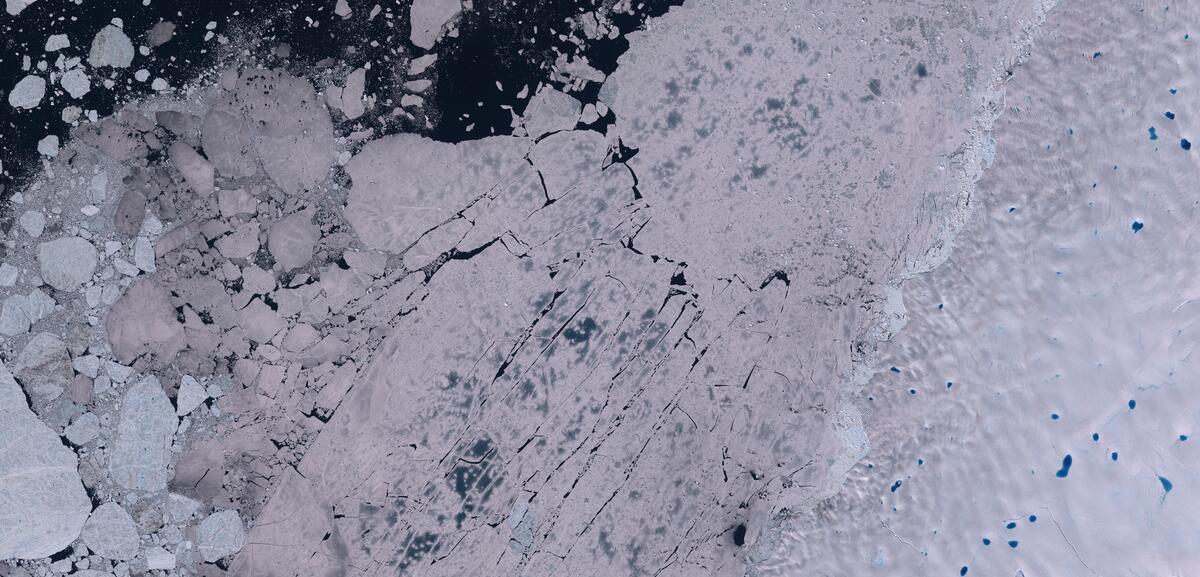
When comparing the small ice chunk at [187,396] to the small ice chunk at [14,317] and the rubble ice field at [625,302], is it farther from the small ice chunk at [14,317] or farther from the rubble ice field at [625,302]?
the small ice chunk at [14,317]

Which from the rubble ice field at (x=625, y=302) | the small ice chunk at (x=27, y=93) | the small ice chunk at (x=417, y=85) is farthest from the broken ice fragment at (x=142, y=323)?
the small ice chunk at (x=417, y=85)

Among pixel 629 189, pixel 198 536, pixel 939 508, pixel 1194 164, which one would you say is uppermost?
pixel 1194 164

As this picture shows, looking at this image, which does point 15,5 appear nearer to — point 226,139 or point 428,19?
point 226,139

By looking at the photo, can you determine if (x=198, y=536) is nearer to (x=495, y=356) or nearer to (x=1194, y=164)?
(x=495, y=356)

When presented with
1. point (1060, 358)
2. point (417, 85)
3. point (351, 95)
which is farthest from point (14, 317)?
point (1060, 358)

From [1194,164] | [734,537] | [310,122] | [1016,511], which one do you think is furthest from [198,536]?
[1194,164]

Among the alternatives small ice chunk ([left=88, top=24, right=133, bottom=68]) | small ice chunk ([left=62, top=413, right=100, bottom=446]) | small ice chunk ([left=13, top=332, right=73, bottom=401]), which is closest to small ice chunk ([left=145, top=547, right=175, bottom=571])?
small ice chunk ([left=62, top=413, right=100, bottom=446])

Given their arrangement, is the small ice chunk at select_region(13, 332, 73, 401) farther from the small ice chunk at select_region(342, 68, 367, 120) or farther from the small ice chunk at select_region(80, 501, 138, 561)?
the small ice chunk at select_region(342, 68, 367, 120)
